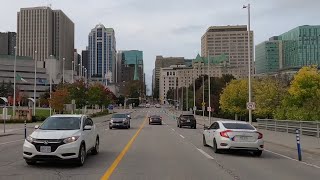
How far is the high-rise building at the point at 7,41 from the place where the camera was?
123050 mm

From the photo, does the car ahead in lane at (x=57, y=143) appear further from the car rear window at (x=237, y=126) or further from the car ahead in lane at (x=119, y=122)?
the car ahead in lane at (x=119, y=122)

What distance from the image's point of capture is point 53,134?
1295 centimetres

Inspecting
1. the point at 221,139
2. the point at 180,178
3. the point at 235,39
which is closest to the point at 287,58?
the point at 235,39

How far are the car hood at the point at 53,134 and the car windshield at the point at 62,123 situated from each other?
0.62m

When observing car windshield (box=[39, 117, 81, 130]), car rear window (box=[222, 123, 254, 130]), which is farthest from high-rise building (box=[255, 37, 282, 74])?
car windshield (box=[39, 117, 81, 130])

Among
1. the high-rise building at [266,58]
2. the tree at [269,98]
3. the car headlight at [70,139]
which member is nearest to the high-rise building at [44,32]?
the high-rise building at [266,58]

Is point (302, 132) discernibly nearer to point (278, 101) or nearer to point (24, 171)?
point (278, 101)

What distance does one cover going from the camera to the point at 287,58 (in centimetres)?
11375

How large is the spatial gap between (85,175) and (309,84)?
1323 inches

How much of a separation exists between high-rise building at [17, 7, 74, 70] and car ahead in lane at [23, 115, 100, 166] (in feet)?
307

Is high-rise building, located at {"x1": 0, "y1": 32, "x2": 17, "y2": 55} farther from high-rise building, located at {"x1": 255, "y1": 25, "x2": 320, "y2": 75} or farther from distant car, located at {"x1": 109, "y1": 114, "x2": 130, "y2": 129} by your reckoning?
distant car, located at {"x1": 109, "y1": 114, "x2": 130, "y2": 129}

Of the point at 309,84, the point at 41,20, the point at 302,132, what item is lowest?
the point at 302,132

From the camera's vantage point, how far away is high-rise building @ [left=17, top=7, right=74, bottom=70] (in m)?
105

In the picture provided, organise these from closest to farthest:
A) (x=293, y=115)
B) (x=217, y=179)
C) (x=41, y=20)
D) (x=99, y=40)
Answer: (x=217, y=179) < (x=293, y=115) < (x=41, y=20) < (x=99, y=40)
